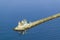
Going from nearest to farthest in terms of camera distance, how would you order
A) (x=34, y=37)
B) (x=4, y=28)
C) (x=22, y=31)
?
(x=22, y=31) → (x=34, y=37) → (x=4, y=28)

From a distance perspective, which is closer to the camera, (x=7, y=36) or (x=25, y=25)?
(x=25, y=25)

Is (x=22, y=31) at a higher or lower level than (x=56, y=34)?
lower

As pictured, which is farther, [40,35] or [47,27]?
[47,27]

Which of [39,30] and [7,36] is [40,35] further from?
[7,36]

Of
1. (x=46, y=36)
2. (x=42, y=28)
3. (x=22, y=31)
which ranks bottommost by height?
(x=22, y=31)

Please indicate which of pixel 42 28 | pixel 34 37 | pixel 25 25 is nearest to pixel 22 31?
pixel 25 25

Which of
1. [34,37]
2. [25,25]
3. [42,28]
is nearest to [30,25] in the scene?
[25,25]

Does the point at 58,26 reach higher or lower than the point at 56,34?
higher

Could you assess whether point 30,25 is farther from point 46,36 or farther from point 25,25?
point 46,36

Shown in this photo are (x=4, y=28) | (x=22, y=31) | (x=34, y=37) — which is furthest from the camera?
(x=4, y=28)
